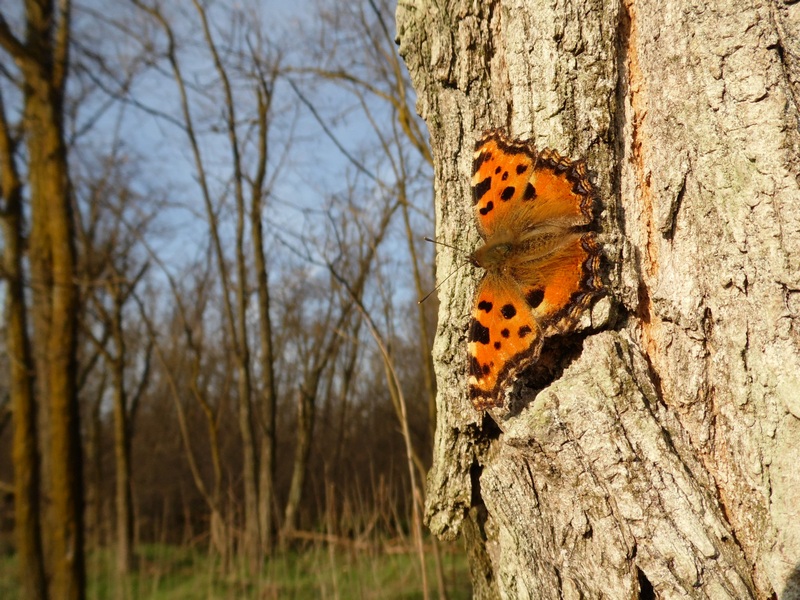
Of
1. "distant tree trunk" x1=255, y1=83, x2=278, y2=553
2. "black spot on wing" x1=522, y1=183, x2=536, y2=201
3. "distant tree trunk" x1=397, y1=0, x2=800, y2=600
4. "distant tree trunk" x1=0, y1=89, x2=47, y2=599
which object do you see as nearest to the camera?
"distant tree trunk" x1=397, y1=0, x2=800, y2=600

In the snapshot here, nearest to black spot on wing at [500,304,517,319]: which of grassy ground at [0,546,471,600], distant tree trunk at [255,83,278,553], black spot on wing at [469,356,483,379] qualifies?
black spot on wing at [469,356,483,379]

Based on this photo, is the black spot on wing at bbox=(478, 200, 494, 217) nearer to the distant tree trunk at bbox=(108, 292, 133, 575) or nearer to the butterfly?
the butterfly

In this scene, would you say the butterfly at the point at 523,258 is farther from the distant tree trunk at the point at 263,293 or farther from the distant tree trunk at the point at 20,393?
the distant tree trunk at the point at 263,293

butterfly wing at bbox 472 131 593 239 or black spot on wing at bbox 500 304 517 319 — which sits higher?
butterfly wing at bbox 472 131 593 239

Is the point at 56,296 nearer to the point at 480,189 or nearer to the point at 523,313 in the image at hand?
the point at 480,189

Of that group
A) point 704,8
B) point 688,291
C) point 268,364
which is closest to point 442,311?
point 688,291

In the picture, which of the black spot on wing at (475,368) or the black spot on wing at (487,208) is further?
the black spot on wing at (487,208)

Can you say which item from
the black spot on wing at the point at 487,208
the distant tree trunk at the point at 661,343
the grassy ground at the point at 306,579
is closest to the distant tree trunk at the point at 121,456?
the grassy ground at the point at 306,579
